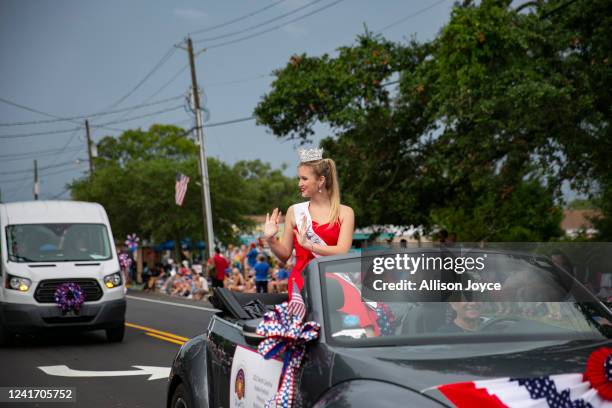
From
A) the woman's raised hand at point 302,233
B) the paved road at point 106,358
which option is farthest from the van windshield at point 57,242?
the woman's raised hand at point 302,233

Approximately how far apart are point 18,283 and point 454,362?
37.3 ft

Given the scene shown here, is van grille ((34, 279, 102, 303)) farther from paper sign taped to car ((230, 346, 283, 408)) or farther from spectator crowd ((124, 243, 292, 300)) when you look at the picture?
paper sign taped to car ((230, 346, 283, 408))

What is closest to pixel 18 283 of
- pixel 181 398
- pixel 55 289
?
pixel 55 289

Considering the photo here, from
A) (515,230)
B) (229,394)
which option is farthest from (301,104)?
(515,230)

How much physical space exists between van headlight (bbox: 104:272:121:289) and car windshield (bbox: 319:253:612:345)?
34.0 ft

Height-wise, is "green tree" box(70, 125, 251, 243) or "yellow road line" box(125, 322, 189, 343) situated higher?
"green tree" box(70, 125, 251, 243)

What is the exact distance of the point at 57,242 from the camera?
1470cm

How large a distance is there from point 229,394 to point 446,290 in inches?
56.5

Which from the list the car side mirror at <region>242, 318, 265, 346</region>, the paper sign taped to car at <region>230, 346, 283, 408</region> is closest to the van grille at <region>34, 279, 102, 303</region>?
the paper sign taped to car at <region>230, 346, 283, 408</region>

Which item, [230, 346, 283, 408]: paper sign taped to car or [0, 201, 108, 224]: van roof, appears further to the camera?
[0, 201, 108, 224]: van roof

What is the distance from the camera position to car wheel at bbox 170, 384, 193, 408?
216 inches

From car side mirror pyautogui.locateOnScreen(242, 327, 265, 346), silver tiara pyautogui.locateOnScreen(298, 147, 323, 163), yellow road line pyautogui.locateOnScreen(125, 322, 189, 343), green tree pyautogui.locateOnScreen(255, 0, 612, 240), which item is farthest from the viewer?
green tree pyautogui.locateOnScreen(255, 0, 612, 240)

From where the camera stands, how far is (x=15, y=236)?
47.4 ft

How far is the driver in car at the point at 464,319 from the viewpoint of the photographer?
4.09 meters
